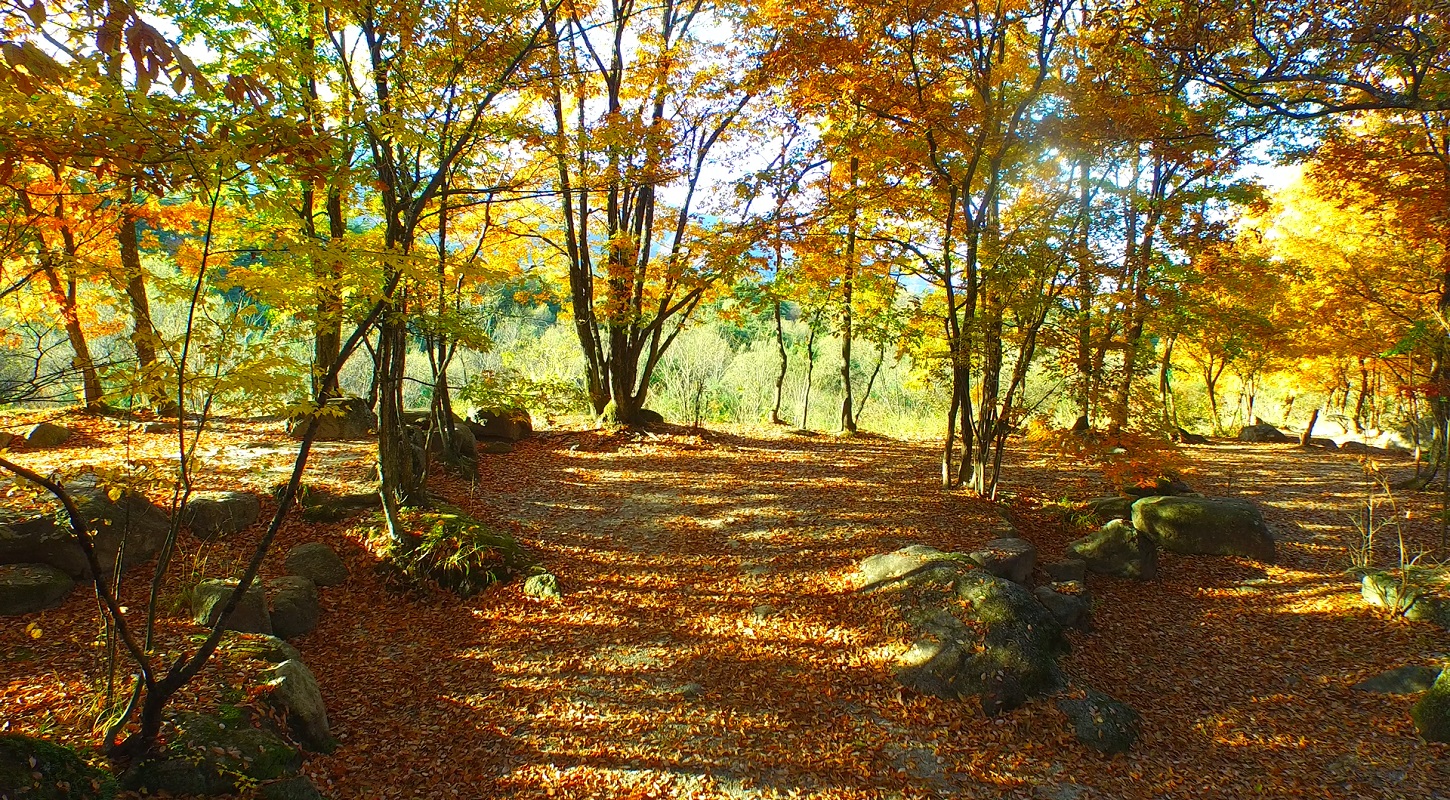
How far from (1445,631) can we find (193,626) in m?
10.0

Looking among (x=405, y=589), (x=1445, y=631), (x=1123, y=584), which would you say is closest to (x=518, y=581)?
(x=405, y=589)

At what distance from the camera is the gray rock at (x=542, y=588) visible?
19.6ft

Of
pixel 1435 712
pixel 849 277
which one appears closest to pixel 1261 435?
pixel 849 277

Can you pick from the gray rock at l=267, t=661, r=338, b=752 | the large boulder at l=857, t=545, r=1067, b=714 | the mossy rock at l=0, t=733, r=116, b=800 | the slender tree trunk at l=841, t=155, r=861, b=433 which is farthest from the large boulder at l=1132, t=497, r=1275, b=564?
the mossy rock at l=0, t=733, r=116, b=800

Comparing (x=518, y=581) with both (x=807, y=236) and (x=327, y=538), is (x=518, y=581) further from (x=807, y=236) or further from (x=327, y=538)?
(x=807, y=236)

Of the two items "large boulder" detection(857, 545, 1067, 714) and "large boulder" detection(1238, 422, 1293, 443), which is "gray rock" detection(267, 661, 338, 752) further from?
"large boulder" detection(1238, 422, 1293, 443)

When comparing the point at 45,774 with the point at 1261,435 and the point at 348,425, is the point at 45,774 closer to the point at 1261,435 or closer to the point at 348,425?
the point at 348,425

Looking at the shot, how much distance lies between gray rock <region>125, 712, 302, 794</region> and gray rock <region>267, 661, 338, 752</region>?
27 centimetres

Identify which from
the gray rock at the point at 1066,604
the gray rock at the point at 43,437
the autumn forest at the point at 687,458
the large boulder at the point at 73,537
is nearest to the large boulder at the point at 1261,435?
the autumn forest at the point at 687,458

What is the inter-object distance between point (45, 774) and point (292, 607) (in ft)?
8.55

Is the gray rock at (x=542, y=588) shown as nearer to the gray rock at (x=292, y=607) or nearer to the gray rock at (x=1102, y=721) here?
the gray rock at (x=292, y=607)

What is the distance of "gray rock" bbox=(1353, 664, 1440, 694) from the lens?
188 inches

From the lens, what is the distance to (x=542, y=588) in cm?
605

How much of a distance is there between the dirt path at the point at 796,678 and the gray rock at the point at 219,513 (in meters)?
1.41
